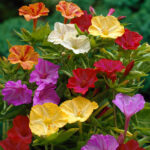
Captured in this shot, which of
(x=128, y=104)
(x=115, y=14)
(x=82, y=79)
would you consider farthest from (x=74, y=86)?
(x=115, y=14)

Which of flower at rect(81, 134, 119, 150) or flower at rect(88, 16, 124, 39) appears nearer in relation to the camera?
flower at rect(81, 134, 119, 150)

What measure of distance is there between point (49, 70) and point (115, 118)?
9.1 inches

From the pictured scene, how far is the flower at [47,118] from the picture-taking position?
0.80 m

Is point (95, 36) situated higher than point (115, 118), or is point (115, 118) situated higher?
point (95, 36)

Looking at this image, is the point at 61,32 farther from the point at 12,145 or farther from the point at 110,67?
the point at 12,145

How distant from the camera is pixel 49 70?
93cm

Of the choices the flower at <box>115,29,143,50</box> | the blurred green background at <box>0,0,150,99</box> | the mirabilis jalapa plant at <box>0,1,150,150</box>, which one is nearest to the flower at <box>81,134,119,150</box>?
the mirabilis jalapa plant at <box>0,1,150,150</box>

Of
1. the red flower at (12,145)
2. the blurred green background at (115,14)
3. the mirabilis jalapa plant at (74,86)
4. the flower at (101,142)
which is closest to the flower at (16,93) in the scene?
the mirabilis jalapa plant at (74,86)

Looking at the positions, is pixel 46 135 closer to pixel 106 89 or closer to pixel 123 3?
pixel 106 89

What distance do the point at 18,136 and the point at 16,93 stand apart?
119 millimetres

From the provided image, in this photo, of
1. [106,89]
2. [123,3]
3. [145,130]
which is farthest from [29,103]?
[123,3]

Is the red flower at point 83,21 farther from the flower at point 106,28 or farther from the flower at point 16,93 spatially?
the flower at point 16,93

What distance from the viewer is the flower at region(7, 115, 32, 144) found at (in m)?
0.84

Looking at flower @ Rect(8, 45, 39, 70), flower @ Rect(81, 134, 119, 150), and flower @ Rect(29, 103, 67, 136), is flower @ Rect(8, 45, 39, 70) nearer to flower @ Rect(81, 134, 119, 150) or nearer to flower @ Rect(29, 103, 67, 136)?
flower @ Rect(29, 103, 67, 136)
